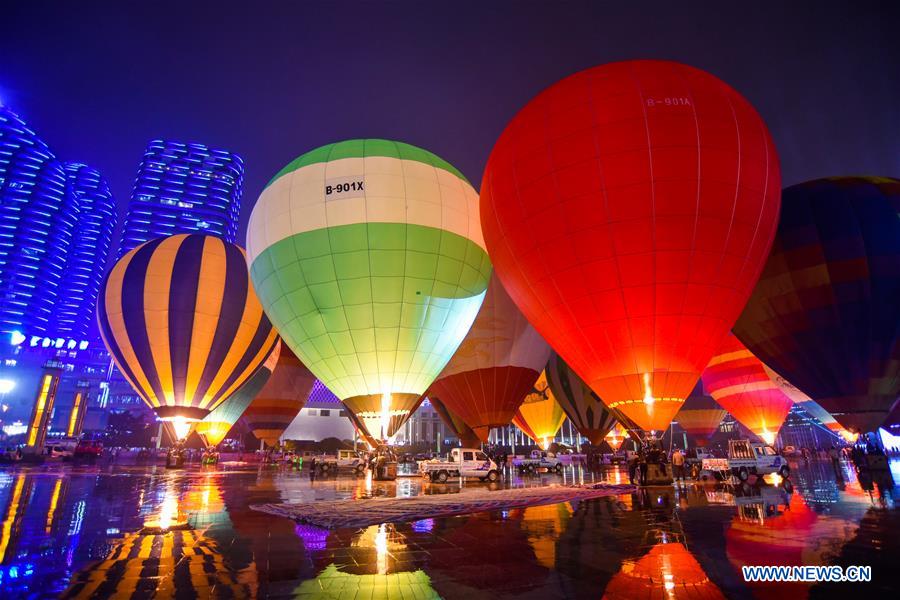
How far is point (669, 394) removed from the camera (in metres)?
12.4

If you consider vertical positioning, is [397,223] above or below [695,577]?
above

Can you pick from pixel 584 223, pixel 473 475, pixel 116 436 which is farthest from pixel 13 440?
pixel 584 223

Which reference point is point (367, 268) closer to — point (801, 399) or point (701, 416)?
point (801, 399)

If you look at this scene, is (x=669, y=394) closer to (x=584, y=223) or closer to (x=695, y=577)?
(x=584, y=223)

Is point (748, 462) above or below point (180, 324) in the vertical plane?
below

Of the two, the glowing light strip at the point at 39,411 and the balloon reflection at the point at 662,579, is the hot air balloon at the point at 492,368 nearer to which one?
the balloon reflection at the point at 662,579

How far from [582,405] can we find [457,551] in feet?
84.0

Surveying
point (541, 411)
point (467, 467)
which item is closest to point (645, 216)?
point (467, 467)

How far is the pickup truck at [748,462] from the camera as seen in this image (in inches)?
691

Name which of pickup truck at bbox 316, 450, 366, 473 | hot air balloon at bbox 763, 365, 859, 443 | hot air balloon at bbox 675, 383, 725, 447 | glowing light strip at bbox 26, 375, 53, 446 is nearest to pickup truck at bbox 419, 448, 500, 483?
pickup truck at bbox 316, 450, 366, 473

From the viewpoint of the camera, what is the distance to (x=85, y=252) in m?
158

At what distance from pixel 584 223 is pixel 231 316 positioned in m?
17.7

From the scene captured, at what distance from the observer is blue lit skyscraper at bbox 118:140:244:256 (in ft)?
515

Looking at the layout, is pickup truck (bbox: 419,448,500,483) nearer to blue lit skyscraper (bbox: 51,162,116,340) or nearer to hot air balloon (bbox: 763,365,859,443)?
hot air balloon (bbox: 763,365,859,443)
